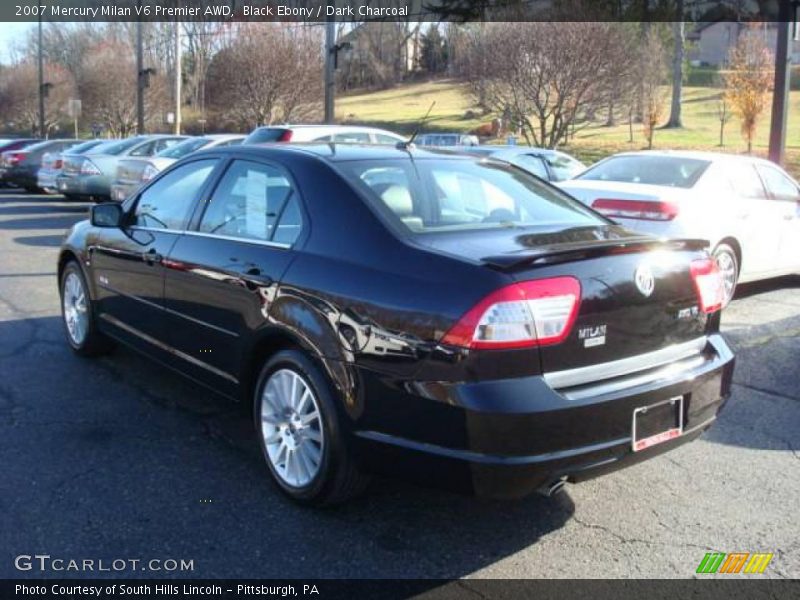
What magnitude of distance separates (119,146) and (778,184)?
13.9 metres

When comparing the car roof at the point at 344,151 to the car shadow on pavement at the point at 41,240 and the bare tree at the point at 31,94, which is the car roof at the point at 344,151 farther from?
the bare tree at the point at 31,94

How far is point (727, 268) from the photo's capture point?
8.16 m

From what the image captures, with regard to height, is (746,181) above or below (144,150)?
below

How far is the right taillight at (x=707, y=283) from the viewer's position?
3.61 m

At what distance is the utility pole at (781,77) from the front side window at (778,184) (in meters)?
4.49

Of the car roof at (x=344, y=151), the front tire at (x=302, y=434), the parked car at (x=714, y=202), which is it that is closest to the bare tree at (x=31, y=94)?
the parked car at (x=714, y=202)

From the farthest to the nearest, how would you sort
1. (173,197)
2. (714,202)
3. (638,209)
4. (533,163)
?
(533,163)
(714,202)
(638,209)
(173,197)

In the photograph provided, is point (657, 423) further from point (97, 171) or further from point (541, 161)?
point (97, 171)

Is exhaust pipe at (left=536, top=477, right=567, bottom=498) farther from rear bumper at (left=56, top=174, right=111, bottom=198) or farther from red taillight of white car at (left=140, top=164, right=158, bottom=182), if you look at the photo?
rear bumper at (left=56, top=174, right=111, bottom=198)

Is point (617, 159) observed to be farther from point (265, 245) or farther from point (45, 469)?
point (45, 469)

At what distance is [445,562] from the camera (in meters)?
3.25

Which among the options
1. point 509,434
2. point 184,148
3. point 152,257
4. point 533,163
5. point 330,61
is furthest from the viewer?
point 330,61

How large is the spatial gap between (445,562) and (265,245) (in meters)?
1.70

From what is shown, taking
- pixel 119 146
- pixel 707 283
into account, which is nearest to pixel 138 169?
pixel 119 146
